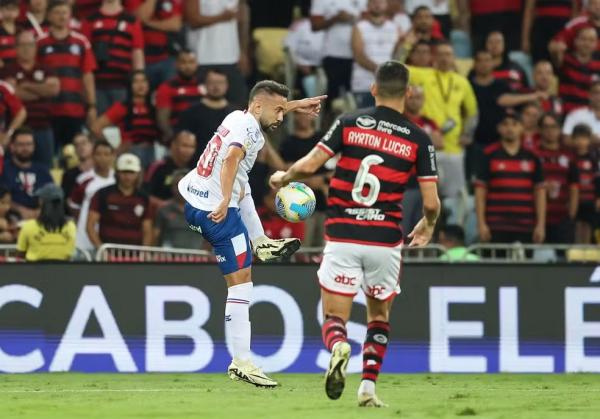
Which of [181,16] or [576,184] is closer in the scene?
[576,184]

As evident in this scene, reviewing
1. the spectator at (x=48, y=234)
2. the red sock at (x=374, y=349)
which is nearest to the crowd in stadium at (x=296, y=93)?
the spectator at (x=48, y=234)

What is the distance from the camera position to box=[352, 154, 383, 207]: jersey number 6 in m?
10.1

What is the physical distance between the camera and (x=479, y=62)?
19.9 m

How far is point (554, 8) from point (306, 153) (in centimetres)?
552

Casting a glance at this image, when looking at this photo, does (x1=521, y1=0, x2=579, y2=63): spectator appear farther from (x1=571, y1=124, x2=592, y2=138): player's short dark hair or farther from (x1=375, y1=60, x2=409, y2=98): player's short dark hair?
(x1=375, y1=60, x2=409, y2=98): player's short dark hair

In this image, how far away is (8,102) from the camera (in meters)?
18.5

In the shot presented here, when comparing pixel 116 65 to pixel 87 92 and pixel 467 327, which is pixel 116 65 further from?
pixel 467 327

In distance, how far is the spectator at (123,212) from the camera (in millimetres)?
17078

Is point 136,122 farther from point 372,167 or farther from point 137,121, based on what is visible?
point 372,167

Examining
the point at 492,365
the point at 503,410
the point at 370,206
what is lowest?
the point at 492,365

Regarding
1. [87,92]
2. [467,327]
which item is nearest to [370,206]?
[467,327]

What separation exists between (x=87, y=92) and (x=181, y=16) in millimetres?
2030

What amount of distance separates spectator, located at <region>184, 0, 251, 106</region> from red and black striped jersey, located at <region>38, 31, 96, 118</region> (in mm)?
1696

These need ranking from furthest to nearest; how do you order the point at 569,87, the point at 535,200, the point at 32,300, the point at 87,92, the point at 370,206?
the point at 569,87 → the point at 87,92 → the point at 535,200 → the point at 32,300 → the point at 370,206
